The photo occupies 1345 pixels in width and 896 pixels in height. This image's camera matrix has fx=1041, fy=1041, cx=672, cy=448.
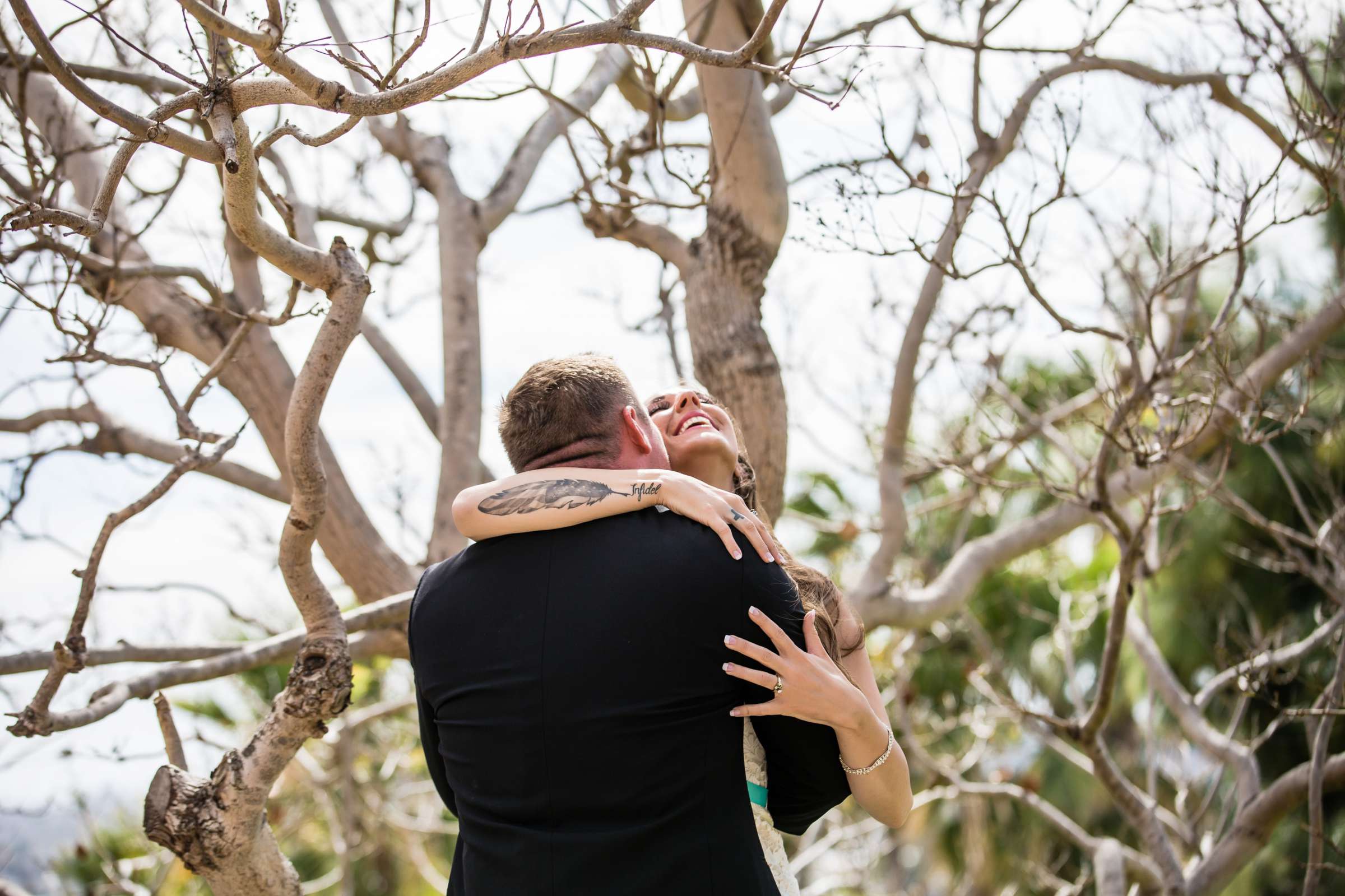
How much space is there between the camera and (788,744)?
183 cm

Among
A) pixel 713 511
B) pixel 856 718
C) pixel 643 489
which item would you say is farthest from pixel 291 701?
pixel 856 718

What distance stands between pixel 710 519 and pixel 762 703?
307 millimetres

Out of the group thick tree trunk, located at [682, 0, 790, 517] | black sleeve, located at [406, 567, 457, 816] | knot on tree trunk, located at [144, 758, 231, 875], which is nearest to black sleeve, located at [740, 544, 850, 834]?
black sleeve, located at [406, 567, 457, 816]

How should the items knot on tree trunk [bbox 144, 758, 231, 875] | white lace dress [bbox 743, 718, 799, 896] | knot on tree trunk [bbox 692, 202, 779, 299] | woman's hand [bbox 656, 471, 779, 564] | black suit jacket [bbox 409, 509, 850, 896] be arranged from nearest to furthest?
1. black suit jacket [bbox 409, 509, 850, 896]
2. woman's hand [bbox 656, 471, 779, 564]
3. white lace dress [bbox 743, 718, 799, 896]
4. knot on tree trunk [bbox 144, 758, 231, 875]
5. knot on tree trunk [bbox 692, 202, 779, 299]

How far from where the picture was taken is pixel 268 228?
6.75ft

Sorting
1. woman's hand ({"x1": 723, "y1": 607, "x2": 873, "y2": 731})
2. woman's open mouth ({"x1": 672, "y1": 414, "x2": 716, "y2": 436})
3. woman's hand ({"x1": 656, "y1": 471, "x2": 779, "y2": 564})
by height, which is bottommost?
woman's hand ({"x1": 723, "y1": 607, "x2": 873, "y2": 731})

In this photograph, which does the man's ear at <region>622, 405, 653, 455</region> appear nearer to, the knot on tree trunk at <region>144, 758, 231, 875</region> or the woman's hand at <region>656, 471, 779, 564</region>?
the woman's hand at <region>656, 471, 779, 564</region>

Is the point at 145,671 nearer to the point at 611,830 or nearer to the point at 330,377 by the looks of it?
the point at 330,377

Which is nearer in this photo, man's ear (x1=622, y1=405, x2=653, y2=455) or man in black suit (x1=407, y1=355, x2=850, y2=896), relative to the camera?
man in black suit (x1=407, y1=355, x2=850, y2=896)

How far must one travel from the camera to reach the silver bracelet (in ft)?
5.93

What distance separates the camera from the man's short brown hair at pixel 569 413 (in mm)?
1926

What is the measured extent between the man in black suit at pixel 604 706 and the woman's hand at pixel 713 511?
2 centimetres

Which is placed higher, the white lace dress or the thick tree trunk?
the thick tree trunk

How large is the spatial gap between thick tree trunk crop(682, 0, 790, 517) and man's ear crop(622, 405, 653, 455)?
4.99ft
